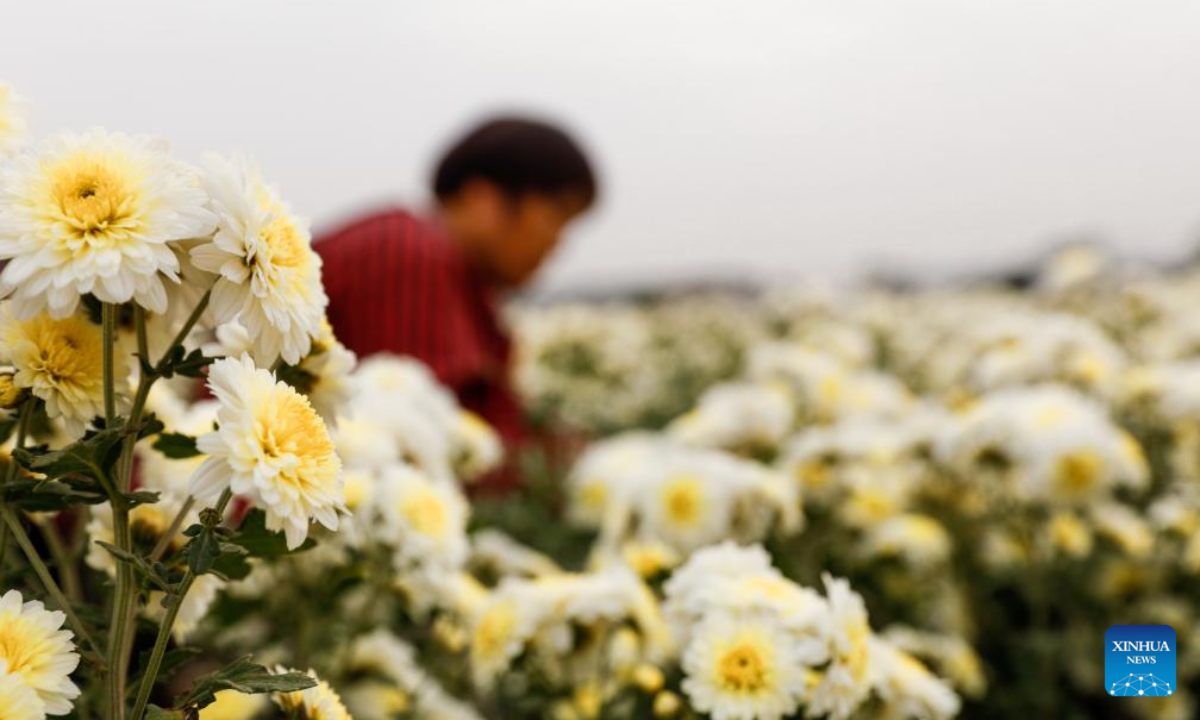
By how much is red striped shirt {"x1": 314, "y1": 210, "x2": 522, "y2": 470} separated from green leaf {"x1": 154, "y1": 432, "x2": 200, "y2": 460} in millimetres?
1657

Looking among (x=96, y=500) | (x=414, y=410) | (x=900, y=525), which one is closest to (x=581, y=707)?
(x=414, y=410)

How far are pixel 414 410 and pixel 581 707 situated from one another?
1.76ft

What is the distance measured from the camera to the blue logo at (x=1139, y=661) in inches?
62.8

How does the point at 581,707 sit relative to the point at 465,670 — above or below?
above

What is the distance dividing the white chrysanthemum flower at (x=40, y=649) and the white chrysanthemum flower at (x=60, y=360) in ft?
0.42

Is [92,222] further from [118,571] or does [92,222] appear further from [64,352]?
[118,571]

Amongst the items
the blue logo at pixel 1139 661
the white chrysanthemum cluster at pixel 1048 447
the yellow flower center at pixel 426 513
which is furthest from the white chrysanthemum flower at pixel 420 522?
the white chrysanthemum cluster at pixel 1048 447

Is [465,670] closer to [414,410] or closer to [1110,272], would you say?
[414,410]

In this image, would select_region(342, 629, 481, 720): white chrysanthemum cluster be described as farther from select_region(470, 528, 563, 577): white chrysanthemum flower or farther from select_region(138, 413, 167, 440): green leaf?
select_region(138, 413, 167, 440): green leaf

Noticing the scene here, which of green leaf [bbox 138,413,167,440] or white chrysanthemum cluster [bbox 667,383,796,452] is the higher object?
green leaf [bbox 138,413,167,440]

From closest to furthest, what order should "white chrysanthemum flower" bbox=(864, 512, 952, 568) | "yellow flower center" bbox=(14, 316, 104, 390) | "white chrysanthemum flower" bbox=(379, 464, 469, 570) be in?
"yellow flower center" bbox=(14, 316, 104, 390) → "white chrysanthemum flower" bbox=(379, 464, 469, 570) → "white chrysanthemum flower" bbox=(864, 512, 952, 568)

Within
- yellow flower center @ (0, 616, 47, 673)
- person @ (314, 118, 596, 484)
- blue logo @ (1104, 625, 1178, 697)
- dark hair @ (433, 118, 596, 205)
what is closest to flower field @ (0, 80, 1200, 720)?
yellow flower center @ (0, 616, 47, 673)

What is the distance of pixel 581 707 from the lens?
137cm

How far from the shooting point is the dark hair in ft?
10.2
